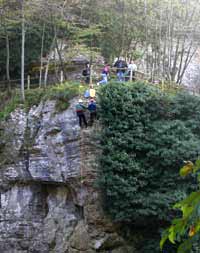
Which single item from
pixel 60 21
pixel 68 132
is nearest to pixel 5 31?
pixel 60 21

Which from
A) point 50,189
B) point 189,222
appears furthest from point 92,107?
point 189,222

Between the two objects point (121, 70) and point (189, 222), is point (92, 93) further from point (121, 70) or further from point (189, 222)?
point (189, 222)

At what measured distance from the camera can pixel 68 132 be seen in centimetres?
1573

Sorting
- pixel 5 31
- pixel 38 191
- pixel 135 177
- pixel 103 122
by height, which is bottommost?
pixel 38 191

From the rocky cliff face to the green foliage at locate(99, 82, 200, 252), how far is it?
0.68m

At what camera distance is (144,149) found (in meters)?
15.0

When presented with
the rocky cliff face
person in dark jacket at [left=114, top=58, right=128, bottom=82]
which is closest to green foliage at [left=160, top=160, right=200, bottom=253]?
the rocky cliff face

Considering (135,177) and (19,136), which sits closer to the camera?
(135,177)

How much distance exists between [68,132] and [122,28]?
8.22 metres

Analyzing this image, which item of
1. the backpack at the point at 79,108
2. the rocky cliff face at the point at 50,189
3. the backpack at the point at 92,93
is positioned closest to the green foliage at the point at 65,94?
the rocky cliff face at the point at 50,189

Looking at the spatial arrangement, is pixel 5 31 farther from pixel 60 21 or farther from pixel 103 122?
pixel 103 122

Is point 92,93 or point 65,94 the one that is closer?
point 92,93

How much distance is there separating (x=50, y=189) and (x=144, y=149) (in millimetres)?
3366

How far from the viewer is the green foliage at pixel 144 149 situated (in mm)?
14102
